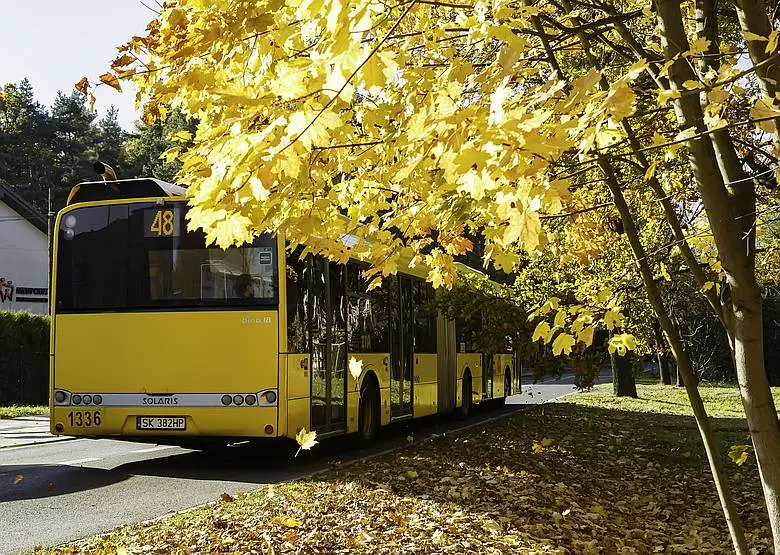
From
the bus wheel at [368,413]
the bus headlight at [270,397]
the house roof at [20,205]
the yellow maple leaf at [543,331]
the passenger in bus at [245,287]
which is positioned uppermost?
the house roof at [20,205]

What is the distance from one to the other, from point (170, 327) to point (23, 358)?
16.6m

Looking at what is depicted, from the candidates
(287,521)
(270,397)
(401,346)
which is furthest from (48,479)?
(401,346)

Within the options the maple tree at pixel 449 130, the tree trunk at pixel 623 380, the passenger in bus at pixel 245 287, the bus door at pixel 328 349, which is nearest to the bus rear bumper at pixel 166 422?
the bus door at pixel 328 349

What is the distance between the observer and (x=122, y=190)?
10953 millimetres

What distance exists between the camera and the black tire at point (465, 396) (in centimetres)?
1984

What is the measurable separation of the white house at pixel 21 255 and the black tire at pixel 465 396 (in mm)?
23699

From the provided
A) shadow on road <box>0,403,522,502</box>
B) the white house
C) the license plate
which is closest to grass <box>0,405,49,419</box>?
shadow on road <box>0,403,522,502</box>

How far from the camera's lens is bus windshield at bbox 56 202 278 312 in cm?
1048

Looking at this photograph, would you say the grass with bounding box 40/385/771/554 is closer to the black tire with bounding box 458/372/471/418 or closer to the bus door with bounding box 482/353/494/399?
the black tire with bounding box 458/372/471/418

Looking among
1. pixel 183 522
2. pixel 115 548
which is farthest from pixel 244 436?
pixel 115 548

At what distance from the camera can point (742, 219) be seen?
5.04m

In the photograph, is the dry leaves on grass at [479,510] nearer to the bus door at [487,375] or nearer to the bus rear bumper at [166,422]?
the bus rear bumper at [166,422]

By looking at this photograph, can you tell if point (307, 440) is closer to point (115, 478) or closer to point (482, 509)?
point (482, 509)

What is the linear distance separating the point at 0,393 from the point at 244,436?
1698 centimetres
